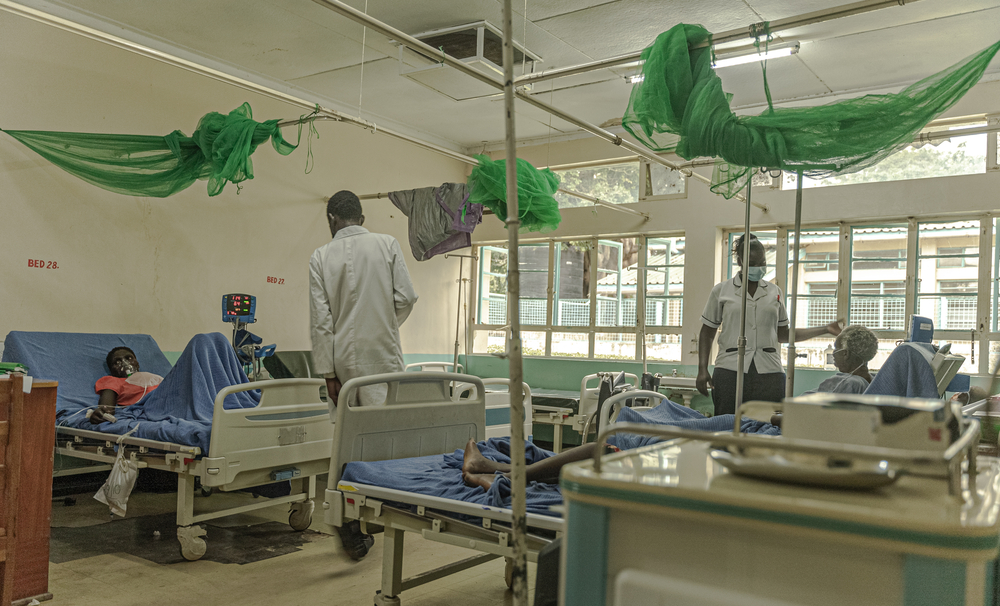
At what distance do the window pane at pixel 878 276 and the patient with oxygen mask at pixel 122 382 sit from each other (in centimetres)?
577

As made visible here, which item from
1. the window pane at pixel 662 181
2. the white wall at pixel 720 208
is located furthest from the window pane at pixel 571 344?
the window pane at pixel 662 181

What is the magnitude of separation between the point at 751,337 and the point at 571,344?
415cm

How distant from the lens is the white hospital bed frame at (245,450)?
335 cm

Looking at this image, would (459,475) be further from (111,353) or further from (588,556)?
(111,353)

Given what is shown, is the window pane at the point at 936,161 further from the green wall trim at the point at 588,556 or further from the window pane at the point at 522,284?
the green wall trim at the point at 588,556

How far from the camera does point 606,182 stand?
791 centimetres

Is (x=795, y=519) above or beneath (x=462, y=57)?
beneath

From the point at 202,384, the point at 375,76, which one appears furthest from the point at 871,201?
the point at 202,384

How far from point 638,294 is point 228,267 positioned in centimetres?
406

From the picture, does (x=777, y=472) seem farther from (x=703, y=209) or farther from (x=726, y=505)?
(x=703, y=209)

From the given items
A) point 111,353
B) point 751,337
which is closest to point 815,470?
point 751,337

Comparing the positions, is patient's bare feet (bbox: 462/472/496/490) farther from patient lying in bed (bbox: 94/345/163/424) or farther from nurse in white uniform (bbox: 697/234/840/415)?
patient lying in bed (bbox: 94/345/163/424)

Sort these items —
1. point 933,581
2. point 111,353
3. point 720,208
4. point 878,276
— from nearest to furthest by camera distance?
point 933,581 → point 111,353 → point 878,276 → point 720,208

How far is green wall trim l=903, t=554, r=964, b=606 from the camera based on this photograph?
838 millimetres
